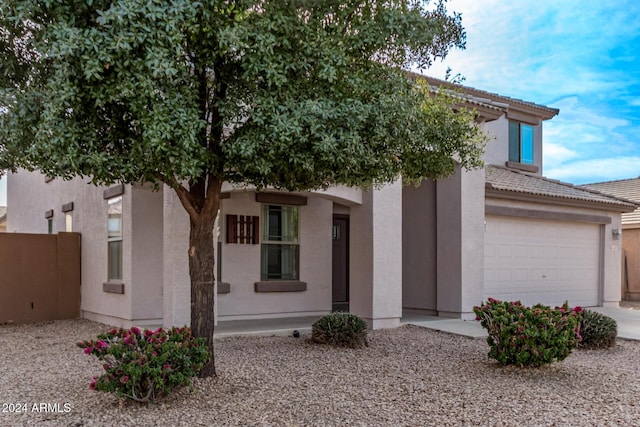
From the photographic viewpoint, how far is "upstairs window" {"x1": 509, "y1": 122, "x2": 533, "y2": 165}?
696 inches

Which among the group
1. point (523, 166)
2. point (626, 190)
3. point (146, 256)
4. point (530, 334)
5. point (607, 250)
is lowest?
point (530, 334)

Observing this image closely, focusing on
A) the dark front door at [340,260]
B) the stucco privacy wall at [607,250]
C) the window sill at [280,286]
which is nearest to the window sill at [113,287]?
the window sill at [280,286]

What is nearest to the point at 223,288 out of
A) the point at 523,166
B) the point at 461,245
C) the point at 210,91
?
the point at 461,245

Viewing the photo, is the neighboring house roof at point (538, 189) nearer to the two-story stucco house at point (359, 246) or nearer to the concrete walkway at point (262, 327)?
the two-story stucco house at point (359, 246)

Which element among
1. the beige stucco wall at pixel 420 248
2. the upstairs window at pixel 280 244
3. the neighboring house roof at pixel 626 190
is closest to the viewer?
the upstairs window at pixel 280 244

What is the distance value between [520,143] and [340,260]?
765cm

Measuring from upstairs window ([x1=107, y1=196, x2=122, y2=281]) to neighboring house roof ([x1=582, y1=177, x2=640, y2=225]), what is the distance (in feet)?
56.3

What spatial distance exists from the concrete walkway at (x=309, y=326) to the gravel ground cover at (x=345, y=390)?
66 centimetres

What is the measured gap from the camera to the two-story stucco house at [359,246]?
10422 millimetres

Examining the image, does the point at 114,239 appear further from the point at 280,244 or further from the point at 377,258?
the point at 377,258

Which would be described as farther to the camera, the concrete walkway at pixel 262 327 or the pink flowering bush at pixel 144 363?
the concrete walkway at pixel 262 327

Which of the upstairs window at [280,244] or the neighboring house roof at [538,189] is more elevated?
the neighboring house roof at [538,189]

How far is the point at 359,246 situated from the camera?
36.1ft

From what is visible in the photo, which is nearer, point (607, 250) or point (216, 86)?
point (216, 86)
